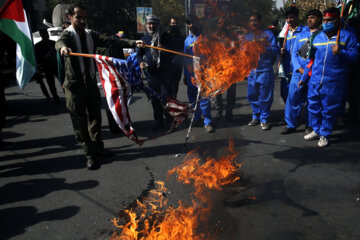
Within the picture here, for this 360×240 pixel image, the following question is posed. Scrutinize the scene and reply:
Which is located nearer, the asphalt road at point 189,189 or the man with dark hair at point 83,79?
the asphalt road at point 189,189

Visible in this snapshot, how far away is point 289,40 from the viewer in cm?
573

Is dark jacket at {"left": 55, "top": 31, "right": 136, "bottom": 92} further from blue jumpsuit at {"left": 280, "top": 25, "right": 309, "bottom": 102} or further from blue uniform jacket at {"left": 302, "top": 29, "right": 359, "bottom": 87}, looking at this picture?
blue jumpsuit at {"left": 280, "top": 25, "right": 309, "bottom": 102}

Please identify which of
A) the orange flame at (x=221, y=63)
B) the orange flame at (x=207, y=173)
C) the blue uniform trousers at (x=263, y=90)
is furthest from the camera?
the blue uniform trousers at (x=263, y=90)

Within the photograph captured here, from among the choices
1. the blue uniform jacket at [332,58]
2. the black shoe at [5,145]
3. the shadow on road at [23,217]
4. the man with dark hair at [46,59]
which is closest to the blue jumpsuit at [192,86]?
the blue uniform jacket at [332,58]

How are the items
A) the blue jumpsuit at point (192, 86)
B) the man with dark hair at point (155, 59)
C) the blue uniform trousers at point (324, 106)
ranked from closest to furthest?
the blue uniform trousers at point (324, 106)
the man with dark hair at point (155, 59)
the blue jumpsuit at point (192, 86)

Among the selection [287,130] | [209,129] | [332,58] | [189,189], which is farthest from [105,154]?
[332,58]

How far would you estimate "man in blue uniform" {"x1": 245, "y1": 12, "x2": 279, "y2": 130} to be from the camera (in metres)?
5.44

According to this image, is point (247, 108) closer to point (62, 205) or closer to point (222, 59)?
point (222, 59)

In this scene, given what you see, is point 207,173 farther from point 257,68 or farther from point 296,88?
point 257,68

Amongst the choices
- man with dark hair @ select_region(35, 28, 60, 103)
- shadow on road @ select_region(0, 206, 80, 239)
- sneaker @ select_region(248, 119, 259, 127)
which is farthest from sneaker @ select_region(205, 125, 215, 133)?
man with dark hair @ select_region(35, 28, 60, 103)

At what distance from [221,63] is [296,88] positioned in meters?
1.64

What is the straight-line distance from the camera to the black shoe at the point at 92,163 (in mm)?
4371

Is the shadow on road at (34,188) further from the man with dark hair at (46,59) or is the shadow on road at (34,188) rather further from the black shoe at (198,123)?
the man with dark hair at (46,59)

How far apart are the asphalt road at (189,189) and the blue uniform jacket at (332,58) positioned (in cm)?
120
